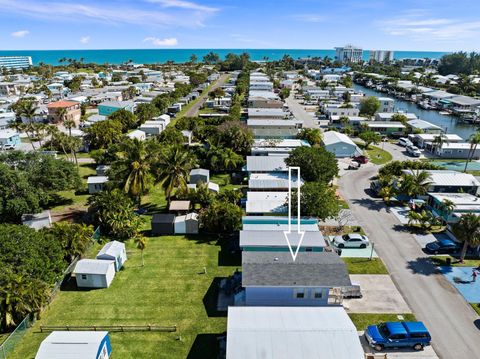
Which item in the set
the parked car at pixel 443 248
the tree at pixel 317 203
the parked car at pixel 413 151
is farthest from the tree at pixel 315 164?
the parked car at pixel 413 151

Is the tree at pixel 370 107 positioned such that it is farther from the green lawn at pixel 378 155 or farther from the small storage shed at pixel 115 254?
the small storage shed at pixel 115 254

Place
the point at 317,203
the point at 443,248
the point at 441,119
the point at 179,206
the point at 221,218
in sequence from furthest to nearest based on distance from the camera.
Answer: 1. the point at 441,119
2. the point at 179,206
3. the point at 317,203
4. the point at 221,218
5. the point at 443,248

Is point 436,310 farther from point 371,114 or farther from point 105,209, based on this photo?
point 371,114

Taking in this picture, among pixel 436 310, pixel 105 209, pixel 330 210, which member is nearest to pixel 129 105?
pixel 105 209

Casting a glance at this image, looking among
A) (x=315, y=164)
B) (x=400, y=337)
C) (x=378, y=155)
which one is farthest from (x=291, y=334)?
(x=378, y=155)

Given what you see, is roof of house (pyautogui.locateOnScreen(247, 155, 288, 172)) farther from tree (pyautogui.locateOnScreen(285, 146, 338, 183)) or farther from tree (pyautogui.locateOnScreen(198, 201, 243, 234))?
tree (pyautogui.locateOnScreen(198, 201, 243, 234))

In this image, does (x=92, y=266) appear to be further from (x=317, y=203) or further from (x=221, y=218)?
(x=317, y=203)
